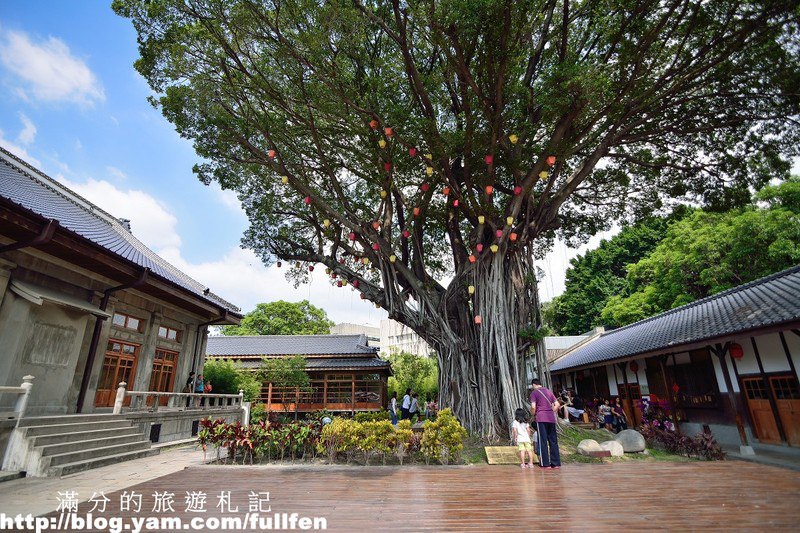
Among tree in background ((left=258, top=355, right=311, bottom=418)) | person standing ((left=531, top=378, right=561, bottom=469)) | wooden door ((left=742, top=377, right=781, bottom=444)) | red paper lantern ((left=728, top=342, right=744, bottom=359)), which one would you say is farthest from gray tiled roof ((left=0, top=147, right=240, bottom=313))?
wooden door ((left=742, top=377, right=781, bottom=444))

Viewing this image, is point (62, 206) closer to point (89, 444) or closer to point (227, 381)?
point (89, 444)

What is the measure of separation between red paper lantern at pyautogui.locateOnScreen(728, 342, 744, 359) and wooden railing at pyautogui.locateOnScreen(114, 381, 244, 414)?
1245 cm

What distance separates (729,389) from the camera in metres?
8.36

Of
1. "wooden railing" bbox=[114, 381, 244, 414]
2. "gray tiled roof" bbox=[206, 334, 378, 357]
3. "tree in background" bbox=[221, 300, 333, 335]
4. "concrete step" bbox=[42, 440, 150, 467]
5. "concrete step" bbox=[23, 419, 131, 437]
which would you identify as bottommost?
"concrete step" bbox=[42, 440, 150, 467]

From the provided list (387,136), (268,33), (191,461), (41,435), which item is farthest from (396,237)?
(41,435)

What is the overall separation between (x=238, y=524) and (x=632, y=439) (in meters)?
7.09

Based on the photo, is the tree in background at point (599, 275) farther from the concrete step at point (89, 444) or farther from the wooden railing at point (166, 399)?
the concrete step at point (89, 444)

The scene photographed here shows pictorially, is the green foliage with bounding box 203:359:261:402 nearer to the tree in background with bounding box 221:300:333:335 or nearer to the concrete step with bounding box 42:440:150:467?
the concrete step with bounding box 42:440:150:467

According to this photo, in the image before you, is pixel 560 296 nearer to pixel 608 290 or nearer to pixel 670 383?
pixel 608 290

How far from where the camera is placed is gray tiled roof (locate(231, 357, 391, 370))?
16516 millimetres

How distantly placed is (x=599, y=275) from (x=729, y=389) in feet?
66.9

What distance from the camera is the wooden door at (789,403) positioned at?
713 centimetres

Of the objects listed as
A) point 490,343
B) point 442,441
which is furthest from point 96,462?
point 490,343

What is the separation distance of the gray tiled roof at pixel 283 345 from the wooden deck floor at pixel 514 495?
43.0 feet
